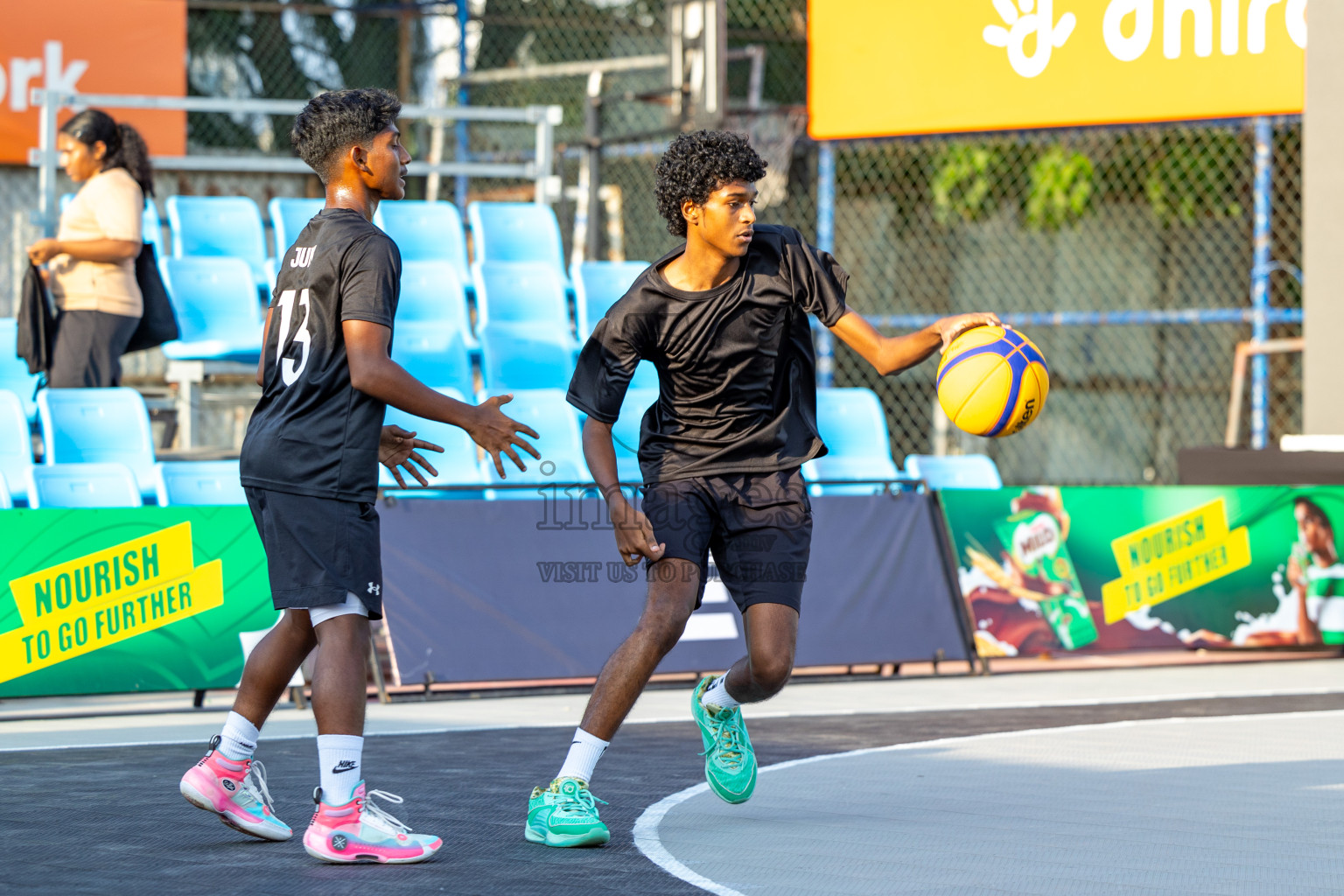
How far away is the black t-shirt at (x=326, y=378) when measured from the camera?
4668 mm

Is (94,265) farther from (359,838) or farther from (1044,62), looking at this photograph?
(1044,62)

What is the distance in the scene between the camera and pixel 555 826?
4.89m

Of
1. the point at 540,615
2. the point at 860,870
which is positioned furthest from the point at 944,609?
the point at 860,870

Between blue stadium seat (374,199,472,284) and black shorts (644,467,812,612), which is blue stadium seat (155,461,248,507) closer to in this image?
blue stadium seat (374,199,472,284)

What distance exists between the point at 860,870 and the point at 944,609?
5334 millimetres

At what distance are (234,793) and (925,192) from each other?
16.4m

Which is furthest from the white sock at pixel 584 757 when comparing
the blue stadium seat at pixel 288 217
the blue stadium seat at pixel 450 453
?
the blue stadium seat at pixel 288 217

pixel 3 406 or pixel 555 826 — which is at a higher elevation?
pixel 3 406

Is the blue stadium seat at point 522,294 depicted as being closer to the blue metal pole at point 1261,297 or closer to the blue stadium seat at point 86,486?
the blue stadium seat at point 86,486

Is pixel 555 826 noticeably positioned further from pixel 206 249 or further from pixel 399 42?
pixel 399 42

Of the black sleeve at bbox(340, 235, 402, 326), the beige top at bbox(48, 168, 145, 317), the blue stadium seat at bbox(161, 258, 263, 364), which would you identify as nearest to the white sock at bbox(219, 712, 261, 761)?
the black sleeve at bbox(340, 235, 402, 326)

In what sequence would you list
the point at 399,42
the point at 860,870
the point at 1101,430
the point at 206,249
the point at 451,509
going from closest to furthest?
the point at 860,870 → the point at 451,509 → the point at 206,249 → the point at 399,42 → the point at 1101,430

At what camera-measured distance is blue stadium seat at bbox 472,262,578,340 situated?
12297mm

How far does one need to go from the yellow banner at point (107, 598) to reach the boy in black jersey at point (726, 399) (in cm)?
370
